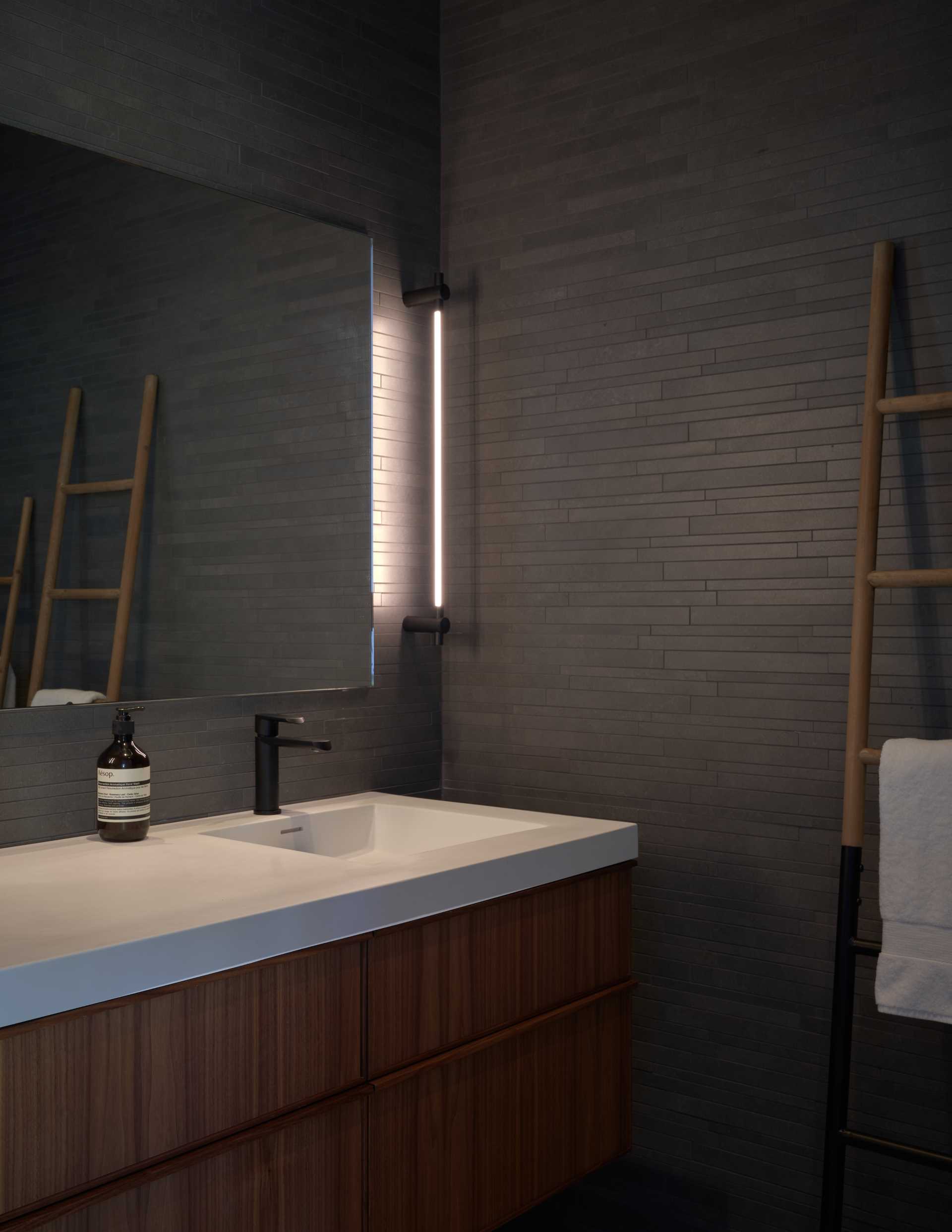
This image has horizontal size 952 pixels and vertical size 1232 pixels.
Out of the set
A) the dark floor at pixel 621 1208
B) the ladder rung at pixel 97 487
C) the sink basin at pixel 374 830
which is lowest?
the dark floor at pixel 621 1208

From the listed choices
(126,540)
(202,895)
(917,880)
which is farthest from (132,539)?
(917,880)

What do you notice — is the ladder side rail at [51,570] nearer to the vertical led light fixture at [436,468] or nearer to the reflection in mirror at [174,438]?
the reflection in mirror at [174,438]

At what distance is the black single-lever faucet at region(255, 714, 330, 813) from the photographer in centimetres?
211

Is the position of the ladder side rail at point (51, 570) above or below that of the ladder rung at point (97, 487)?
below

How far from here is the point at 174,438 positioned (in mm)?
2033

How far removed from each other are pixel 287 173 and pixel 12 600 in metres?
1.03

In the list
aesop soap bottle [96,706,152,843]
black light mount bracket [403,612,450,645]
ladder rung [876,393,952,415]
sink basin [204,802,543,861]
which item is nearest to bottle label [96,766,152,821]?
aesop soap bottle [96,706,152,843]

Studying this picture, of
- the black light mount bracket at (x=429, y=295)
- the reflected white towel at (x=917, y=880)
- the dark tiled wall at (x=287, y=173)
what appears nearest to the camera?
the reflected white towel at (x=917, y=880)

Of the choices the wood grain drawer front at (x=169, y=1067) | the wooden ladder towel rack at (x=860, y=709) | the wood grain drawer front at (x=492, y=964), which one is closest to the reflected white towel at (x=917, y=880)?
the wooden ladder towel rack at (x=860, y=709)

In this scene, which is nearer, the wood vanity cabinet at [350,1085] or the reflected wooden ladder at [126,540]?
the wood vanity cabinet at [350,1085]

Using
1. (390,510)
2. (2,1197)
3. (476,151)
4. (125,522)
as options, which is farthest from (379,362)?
(2,1197)

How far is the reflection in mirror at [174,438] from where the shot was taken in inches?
70.9

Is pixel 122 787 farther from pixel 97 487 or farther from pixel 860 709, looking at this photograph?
pixel 860 709

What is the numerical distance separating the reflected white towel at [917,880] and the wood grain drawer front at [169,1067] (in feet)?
2.75
